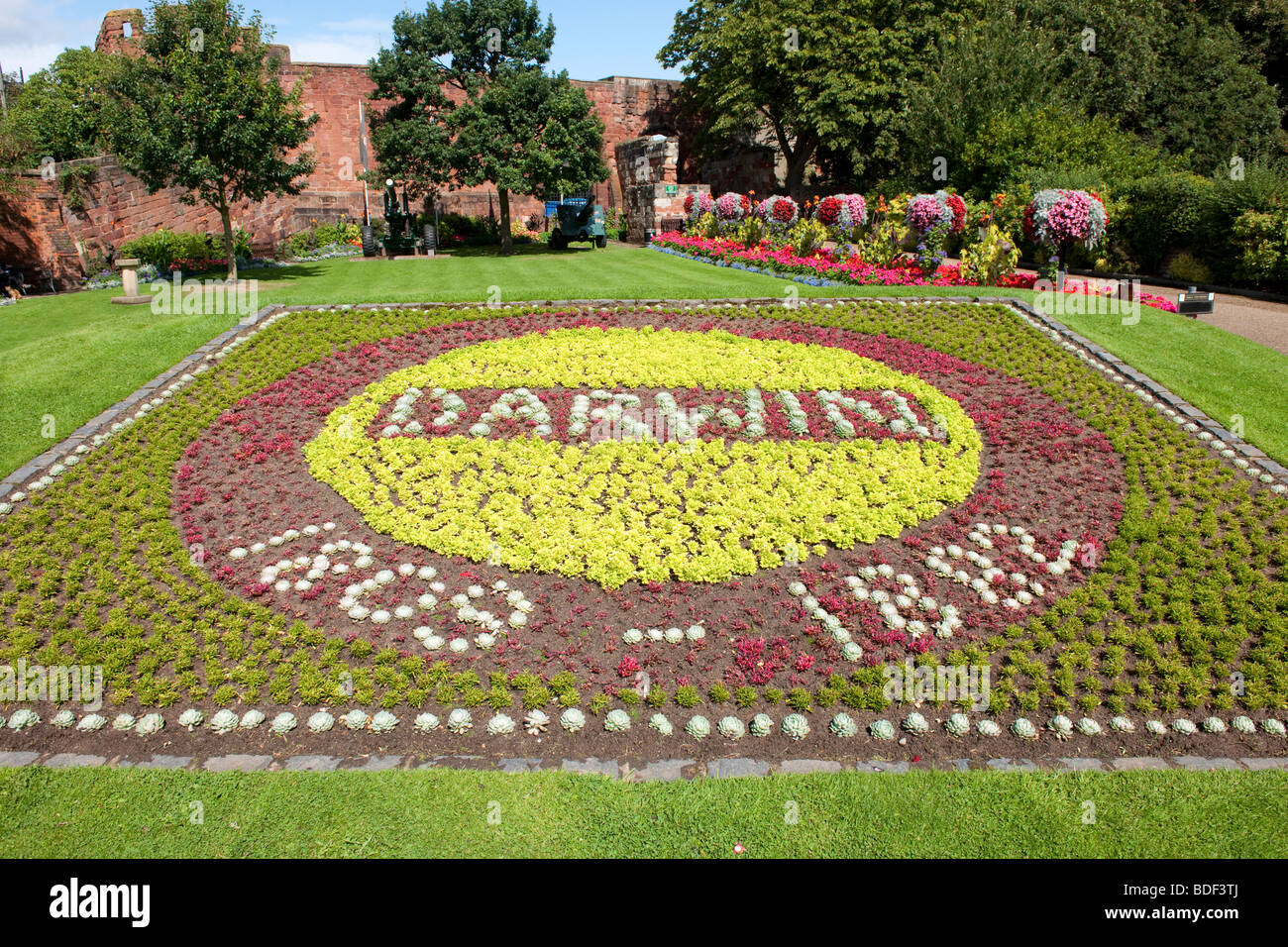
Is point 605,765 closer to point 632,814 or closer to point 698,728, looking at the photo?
point 632,814

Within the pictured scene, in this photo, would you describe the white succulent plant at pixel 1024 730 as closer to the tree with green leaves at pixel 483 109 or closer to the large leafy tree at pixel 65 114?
the tree with green leaves at pixel 483 109

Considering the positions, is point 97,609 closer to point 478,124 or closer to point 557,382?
point 557,382

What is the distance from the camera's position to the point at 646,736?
5.10 m

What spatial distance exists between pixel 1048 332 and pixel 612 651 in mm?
9997

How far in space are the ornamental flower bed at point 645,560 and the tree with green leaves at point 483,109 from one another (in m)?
13.0

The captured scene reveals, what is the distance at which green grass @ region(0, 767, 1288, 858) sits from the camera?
13.8 feet

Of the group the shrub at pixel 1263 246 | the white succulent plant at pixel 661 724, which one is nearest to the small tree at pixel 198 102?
the white succulent plant at pixel 661 724

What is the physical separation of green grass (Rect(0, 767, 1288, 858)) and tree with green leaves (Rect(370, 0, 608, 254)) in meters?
19.5

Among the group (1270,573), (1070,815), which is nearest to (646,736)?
(1070,815)

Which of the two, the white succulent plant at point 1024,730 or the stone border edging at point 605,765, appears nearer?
the stone border edging at point 605,765

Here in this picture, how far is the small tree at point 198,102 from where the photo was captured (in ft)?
48.4

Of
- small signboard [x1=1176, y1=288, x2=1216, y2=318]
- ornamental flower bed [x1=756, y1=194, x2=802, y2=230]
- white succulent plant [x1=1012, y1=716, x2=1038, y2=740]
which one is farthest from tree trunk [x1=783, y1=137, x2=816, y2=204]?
white succulent plant [x1=1012, y1=716, x2=1038, y2=740]

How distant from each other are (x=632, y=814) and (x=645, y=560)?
261 centimetres

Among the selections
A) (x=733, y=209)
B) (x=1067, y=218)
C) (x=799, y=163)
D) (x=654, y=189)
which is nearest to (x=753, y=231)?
(x=733, y=209)
